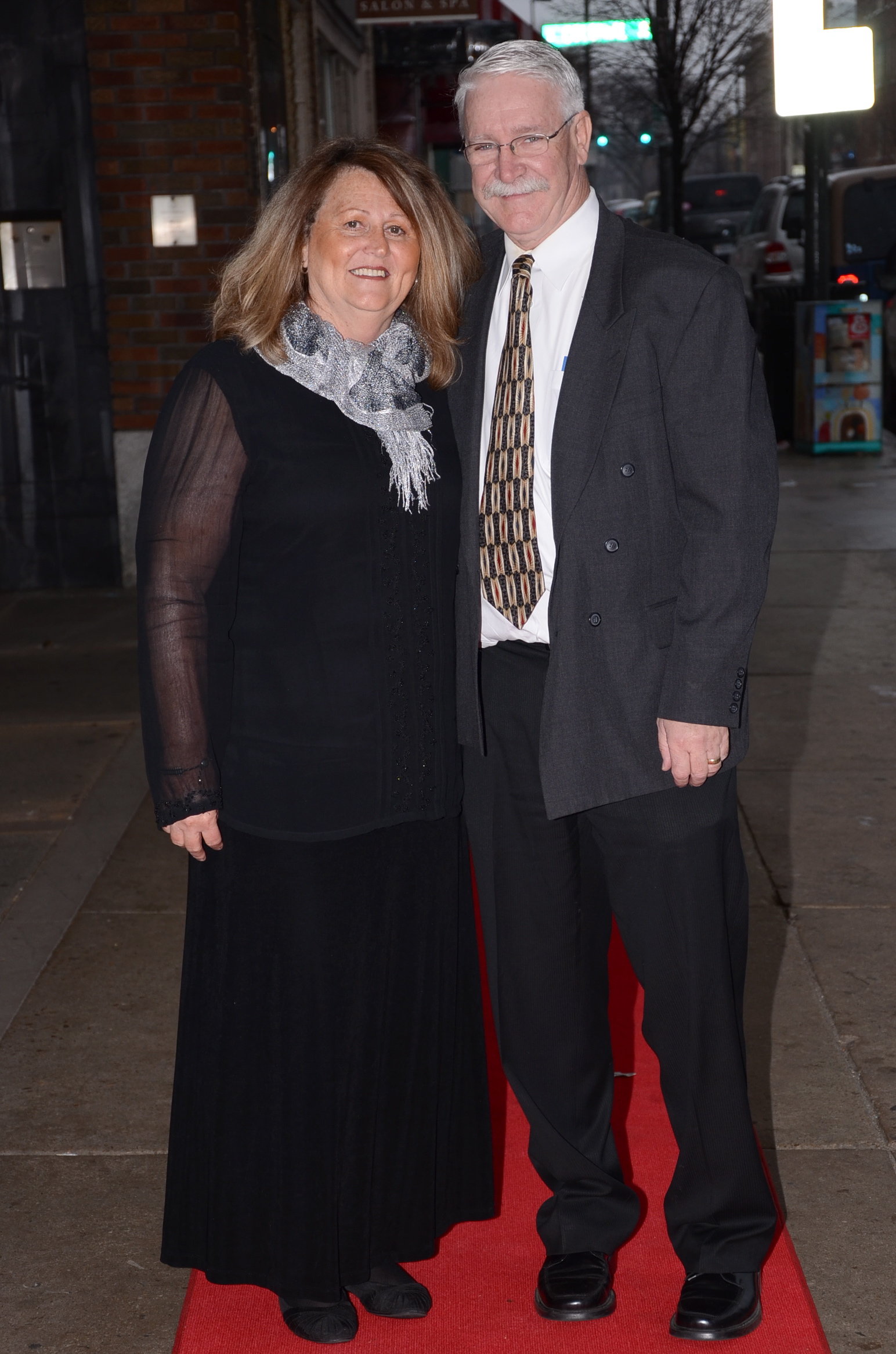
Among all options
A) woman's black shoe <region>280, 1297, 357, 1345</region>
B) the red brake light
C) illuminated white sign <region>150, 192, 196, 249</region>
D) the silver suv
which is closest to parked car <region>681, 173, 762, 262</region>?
the silver suv

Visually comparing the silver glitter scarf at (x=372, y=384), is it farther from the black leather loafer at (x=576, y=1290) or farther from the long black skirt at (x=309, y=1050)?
the black leather loafer at (x=576, y=1290)

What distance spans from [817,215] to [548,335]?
1281cm

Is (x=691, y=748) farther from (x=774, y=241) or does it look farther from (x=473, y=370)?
(x=774, y=241)

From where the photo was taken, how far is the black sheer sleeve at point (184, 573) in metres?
2.43

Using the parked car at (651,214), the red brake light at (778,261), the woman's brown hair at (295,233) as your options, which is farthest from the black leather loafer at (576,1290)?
the parked car at (651,214)

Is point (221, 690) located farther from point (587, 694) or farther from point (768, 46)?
point (768, 46)

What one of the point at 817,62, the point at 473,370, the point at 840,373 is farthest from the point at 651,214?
the point at 473,370

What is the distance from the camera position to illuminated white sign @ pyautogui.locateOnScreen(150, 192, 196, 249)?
8.77m

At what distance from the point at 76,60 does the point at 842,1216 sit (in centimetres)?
776

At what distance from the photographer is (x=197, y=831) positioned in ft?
8.34

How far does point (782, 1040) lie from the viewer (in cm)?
374

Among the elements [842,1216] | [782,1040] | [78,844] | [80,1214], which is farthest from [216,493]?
[78,844]

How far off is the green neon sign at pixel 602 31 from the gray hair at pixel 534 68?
85.5 ft

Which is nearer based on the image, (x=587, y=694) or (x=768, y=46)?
(x=587, y=694)
